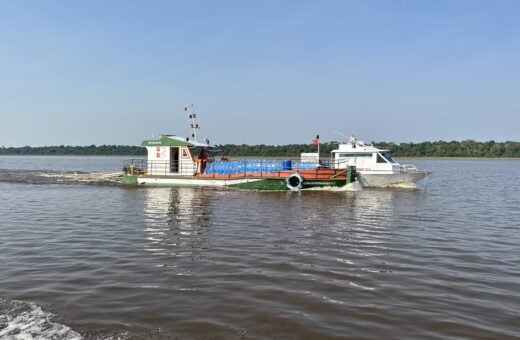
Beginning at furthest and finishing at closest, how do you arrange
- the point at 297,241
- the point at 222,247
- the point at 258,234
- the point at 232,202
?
the point at 232,202 < the point at 258,234 < the point at 297,241 < the point at 222,247

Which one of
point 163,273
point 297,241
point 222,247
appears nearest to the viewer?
point 163,273

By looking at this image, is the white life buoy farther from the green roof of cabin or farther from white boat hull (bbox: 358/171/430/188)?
the green roof of cabin

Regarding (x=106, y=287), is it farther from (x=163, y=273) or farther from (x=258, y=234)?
(x=258, y=234)

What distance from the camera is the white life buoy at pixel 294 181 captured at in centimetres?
2662

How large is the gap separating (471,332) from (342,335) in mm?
1807

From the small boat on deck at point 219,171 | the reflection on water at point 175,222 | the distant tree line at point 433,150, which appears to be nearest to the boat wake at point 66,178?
the small boat on deck at point 219,171

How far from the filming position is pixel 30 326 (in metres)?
5.68

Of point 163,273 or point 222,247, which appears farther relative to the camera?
point 222,247

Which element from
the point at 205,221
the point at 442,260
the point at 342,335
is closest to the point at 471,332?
the point at 342,335

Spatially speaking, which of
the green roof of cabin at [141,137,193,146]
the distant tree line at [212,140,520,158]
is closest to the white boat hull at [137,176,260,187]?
the green roof of cabin at [141,137,193,146]

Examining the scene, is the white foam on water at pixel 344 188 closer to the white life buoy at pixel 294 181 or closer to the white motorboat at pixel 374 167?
the white life buoy at pixel 294 181

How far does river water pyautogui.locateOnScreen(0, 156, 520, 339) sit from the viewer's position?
5855 mm

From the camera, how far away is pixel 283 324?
19.3ft

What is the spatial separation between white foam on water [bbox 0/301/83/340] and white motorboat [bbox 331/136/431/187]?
83.2 ft
